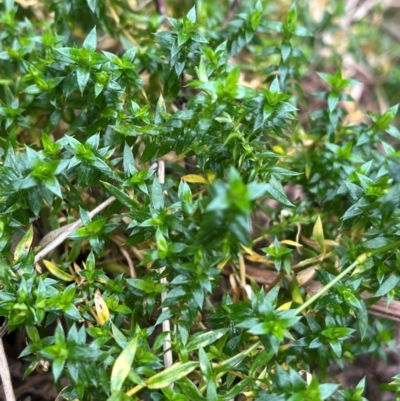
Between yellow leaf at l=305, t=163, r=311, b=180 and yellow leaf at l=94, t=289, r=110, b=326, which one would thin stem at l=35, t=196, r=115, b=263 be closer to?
yellow leaf at l=94, t=289, r=110, b=326

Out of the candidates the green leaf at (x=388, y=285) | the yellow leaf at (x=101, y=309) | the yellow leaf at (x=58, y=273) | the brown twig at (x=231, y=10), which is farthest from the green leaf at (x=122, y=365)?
the brown twig at (x=231, y=10)

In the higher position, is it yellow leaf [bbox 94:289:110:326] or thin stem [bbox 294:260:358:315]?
thin stem [bbox 294:260:358:315]

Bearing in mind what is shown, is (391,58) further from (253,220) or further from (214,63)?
(214,63)

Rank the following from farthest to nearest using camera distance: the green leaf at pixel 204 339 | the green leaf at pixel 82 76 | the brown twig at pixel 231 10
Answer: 1. the brown twig at pixel 231 10
2. the green leaf at pixel 82 76
3. the green leaf at pixel 204 339

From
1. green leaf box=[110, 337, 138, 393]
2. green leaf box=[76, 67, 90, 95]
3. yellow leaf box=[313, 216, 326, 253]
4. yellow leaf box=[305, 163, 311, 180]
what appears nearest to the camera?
green leaf box=[110, 337, 138, 393]

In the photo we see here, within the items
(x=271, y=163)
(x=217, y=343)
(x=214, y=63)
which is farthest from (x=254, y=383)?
(x=214, y=63)

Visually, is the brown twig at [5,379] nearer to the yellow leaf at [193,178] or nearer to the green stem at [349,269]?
the yellow leaf at [193,178]

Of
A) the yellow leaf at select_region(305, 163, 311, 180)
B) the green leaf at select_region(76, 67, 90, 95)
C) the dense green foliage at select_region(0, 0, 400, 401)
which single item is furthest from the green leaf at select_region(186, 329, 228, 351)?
the green leaf at select_region(76, 67, 90, 95)

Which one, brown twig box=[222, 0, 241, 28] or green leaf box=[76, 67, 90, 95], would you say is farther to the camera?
brown twig box=[222, 0, 241, 28]
